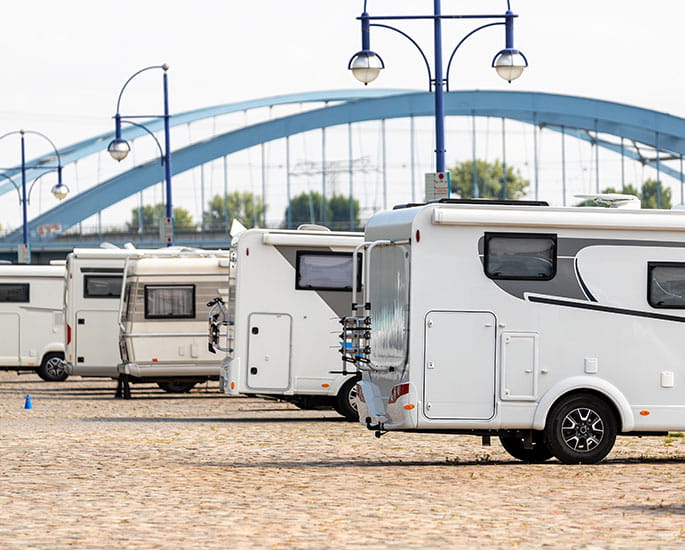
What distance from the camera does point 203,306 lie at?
90.8ft

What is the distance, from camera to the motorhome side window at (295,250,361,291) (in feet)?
69.4

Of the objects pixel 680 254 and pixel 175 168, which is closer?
pixel 680 254

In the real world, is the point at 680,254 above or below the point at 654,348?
above

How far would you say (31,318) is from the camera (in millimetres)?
35375

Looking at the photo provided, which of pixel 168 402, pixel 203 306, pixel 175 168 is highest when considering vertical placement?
pixel 175 168

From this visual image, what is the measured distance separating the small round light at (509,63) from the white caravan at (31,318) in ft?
55.4

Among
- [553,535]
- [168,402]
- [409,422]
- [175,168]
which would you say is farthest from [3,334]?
[175,168]

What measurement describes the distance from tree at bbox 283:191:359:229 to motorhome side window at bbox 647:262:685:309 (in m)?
60.1

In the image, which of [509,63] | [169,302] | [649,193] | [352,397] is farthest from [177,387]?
[649,193]

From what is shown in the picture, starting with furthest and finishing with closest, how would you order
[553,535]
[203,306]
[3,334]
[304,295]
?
[3,334] → [203,306] → [304,295] → [553,535]

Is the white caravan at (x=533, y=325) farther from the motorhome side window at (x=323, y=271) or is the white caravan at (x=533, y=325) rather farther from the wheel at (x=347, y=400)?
the wheel at (x=347, y=400)

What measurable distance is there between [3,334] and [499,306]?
23.1 m

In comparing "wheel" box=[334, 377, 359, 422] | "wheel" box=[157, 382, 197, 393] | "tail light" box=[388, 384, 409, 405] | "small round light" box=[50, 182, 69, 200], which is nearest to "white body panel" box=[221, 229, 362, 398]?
"wheel" box=[334, 377, 359, 422]

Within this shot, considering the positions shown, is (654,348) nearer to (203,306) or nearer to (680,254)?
(680,254)
